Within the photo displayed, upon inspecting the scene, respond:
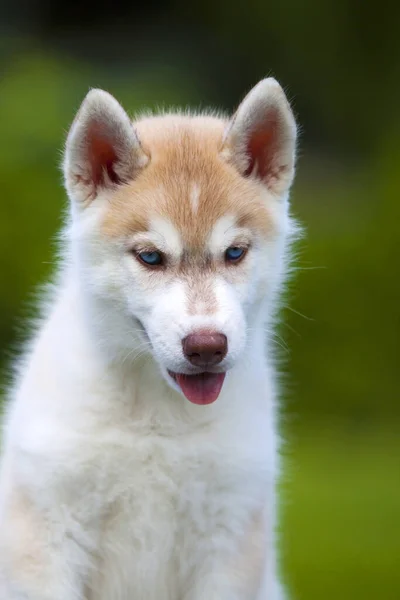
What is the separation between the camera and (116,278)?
13.3ft

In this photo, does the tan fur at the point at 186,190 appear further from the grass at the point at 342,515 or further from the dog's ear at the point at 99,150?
the grass at the point at 342,515

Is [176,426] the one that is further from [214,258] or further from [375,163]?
[375,163]

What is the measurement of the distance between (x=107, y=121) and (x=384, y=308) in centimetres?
536

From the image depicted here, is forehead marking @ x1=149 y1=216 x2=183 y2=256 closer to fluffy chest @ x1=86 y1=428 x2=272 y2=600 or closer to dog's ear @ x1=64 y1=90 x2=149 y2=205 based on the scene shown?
dog's ear @ x1=64 y1=90 x2=149 y2=205

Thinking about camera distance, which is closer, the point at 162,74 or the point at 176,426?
the point at 176,426

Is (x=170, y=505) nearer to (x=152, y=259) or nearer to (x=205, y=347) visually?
(x=205, y=347)

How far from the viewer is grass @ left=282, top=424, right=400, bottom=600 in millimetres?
6867

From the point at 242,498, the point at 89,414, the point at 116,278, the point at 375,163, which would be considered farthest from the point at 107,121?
the point at 375,163

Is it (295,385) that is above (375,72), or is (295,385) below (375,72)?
below

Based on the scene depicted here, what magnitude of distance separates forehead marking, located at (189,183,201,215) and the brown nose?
43 centimetres

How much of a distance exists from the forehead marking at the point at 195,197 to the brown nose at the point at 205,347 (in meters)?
0.43

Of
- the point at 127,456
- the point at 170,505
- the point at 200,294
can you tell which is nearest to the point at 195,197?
the point at 200,294

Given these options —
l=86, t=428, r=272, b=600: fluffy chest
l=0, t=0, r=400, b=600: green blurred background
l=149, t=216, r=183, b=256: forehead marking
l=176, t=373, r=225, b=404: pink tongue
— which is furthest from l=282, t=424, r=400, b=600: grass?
l=149, t=216, r=183, b=256: forehead marking

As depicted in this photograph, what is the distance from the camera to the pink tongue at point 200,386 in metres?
4.01
